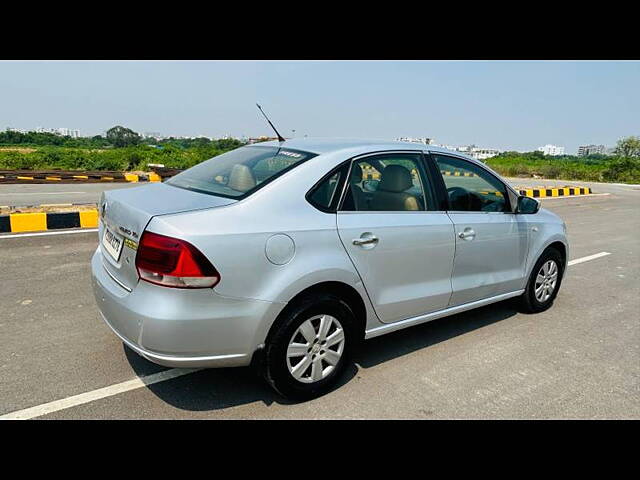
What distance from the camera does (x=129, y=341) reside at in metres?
2.52

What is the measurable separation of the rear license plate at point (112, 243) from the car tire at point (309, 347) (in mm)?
1020

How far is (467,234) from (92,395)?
2.78 m

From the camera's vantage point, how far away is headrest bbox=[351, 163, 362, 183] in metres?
3.03

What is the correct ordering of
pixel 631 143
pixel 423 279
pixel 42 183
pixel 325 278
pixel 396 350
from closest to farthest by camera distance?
pixel 325 278 → pixel 423 279 → pixel 396 350 → pixel 42 183 → pixel 631 143

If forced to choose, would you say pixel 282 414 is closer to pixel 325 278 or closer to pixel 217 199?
pixel 325 278

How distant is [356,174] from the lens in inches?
120

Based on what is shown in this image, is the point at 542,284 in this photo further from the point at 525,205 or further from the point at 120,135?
the point at 120,135

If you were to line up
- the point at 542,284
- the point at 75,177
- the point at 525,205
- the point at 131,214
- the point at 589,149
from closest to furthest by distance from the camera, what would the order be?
the point at 131,214, the point at 525,205, the point at 542,284, the point at 75,177, the point at 589,149

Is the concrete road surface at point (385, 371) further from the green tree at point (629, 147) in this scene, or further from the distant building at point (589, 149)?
the distant building at point (589, 149)

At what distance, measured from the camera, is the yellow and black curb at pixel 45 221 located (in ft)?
22.6

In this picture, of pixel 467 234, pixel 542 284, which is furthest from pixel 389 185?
pixel 542 284

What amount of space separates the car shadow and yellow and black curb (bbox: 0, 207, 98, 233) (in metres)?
4.85

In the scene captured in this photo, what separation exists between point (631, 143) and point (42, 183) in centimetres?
5211
